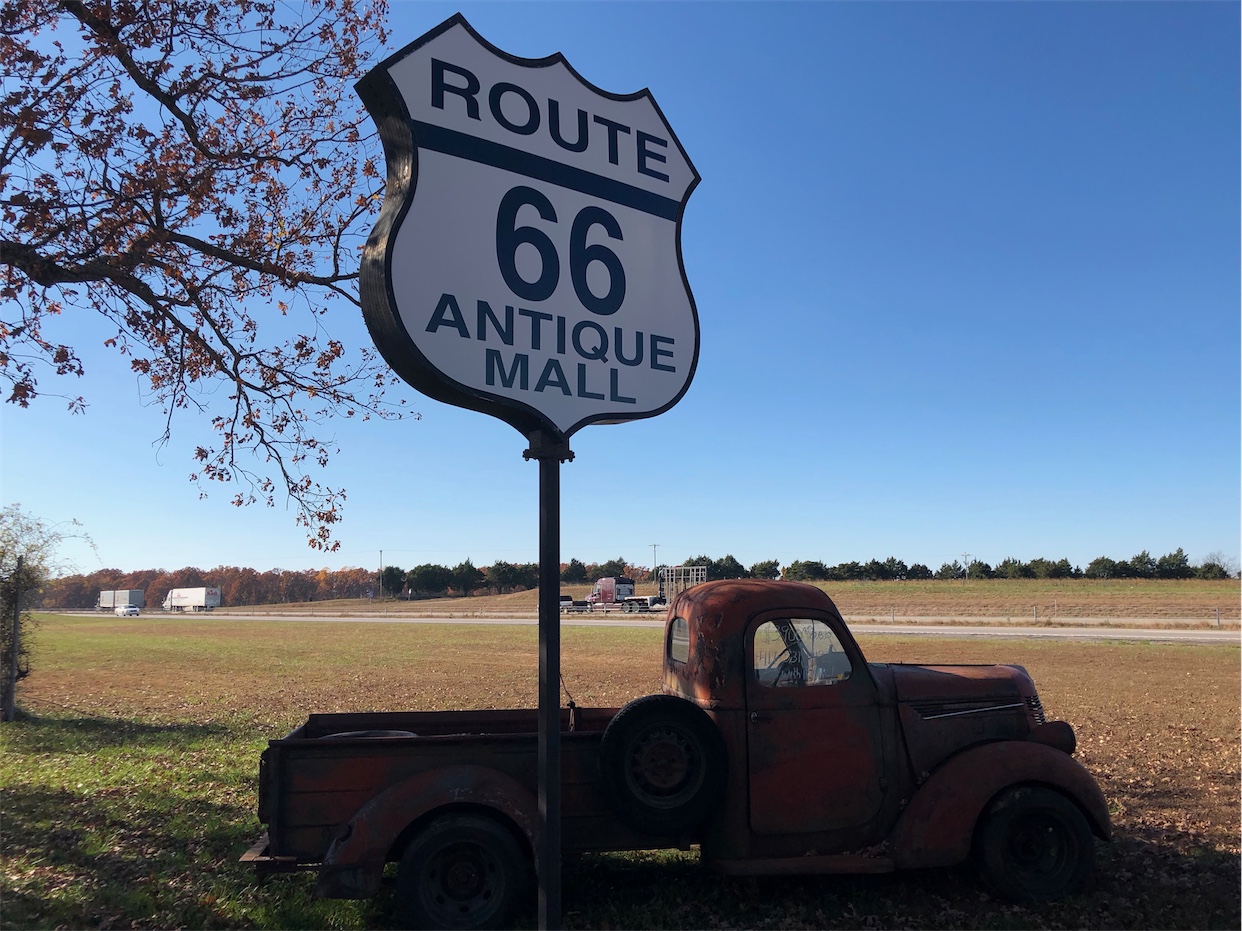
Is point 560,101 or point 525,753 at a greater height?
point 560,101

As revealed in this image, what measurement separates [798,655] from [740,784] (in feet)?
3.10

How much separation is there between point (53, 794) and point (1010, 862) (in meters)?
9.02

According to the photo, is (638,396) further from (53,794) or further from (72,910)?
(53,794)

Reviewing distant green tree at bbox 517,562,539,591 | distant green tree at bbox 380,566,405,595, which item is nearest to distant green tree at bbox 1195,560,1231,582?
distant green tree at bbox 517,562,539,591

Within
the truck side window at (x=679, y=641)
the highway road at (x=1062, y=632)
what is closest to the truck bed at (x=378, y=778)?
the truck side window at (x=679, y=641)

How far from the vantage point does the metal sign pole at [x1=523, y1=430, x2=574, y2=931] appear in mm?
2742

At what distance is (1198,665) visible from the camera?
20641 millimetres

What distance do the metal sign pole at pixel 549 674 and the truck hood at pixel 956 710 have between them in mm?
3598

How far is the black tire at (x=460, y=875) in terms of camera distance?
475 centimetres

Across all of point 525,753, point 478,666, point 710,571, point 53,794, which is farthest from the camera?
point 710,571

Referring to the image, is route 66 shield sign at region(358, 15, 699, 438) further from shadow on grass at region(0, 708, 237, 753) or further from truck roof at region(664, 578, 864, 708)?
shadow on grass at region(0, 708, 237, 753)

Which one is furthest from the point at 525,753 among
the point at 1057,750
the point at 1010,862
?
the point at 1057,750

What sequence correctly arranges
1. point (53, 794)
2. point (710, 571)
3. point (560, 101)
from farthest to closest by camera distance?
point (710, 571)
point (53, 794)
point (560, 101)

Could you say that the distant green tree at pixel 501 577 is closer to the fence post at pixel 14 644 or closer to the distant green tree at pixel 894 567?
the distant green tree at pixel 894 567
